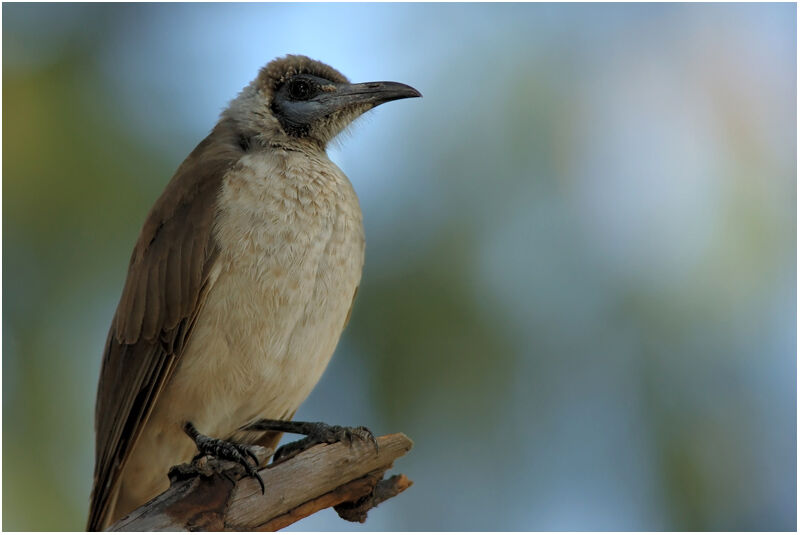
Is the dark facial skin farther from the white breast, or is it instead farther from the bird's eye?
the white breast

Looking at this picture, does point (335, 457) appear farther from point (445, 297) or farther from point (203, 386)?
point (445, 297)

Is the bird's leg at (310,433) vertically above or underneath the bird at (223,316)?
underneath

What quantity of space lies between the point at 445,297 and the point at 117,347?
2421 millimetres

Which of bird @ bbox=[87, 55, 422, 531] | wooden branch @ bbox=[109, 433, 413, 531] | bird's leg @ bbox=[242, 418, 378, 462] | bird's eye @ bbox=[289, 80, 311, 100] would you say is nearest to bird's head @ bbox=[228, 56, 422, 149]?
bird's eye @ bbox=[289, 80, 311, 100]

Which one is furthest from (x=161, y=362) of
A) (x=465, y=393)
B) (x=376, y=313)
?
(x=465, y=393)

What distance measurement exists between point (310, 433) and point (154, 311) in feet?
3.73

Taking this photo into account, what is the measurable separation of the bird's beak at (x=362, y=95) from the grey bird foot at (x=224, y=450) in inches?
91.6

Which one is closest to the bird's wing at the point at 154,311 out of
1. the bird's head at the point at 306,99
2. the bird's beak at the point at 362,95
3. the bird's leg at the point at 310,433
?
the bird's head at the point at 306,99

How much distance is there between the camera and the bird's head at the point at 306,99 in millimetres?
6312

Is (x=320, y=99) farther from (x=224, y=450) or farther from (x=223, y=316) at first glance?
(x=224, y=450)

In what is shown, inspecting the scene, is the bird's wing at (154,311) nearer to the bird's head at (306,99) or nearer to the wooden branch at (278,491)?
the bird's head at (306,99)

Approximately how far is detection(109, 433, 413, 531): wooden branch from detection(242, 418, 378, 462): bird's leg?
0.18 feet

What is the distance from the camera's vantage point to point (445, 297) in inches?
278

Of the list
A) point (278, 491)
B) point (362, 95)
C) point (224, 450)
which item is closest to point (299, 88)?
point (362, 95)
